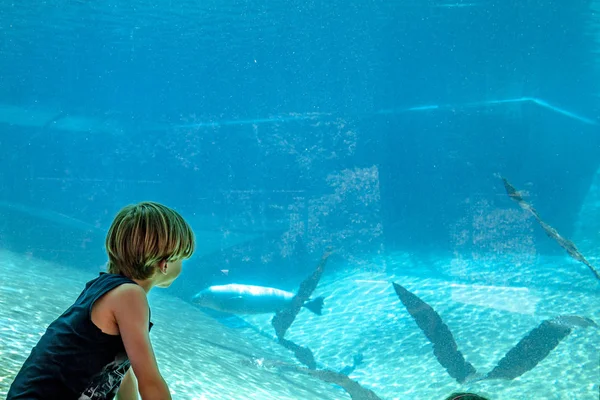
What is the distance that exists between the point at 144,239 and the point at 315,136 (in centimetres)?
2449

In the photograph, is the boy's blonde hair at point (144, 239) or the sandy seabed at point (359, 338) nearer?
the boy's blonde hair at point (144, 239)

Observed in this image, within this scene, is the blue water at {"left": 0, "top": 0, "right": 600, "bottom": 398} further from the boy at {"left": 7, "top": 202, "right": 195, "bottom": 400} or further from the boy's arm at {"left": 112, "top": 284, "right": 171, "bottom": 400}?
the boy's arm at {"left": 112, "top": 284, "right": 171, "bottom": 400}

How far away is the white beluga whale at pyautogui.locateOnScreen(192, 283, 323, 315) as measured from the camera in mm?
13125

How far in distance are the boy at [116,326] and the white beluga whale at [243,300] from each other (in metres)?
11.8

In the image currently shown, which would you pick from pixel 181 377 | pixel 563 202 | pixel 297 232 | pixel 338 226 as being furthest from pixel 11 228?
pixel 563 202

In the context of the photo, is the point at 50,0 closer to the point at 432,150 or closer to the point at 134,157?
the point at 134,157

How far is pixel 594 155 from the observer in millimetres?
24188

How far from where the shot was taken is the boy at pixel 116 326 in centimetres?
142

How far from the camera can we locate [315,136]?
84.2 feet

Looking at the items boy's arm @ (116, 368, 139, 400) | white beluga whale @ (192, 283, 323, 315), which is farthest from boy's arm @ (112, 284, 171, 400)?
white beluga whale @ (192, 283, 323, 315)

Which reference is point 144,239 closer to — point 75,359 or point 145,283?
point 145,283

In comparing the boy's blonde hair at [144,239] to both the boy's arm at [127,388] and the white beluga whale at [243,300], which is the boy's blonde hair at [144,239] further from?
the white beluga whale at [243,300]

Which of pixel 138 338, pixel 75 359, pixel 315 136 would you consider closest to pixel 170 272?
pixel 138 338

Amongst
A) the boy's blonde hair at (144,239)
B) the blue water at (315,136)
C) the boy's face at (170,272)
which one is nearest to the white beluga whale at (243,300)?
the blue water at (315,136)
